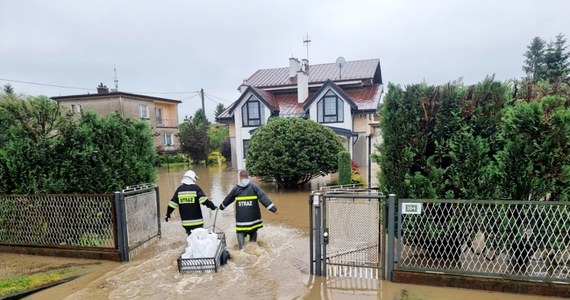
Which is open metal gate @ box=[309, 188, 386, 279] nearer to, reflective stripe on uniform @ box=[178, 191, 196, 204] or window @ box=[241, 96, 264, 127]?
reflective stripe on uniform @ box=[178, 191, 196, 204]

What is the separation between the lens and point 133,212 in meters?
5.86

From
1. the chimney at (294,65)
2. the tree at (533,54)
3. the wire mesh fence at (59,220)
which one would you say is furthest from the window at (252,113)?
the tree at (533,54)

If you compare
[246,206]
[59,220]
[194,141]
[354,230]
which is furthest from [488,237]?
[194,141]

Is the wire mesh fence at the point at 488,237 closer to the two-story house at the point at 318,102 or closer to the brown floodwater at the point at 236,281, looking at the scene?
the brown floodwater at the point at 236,281

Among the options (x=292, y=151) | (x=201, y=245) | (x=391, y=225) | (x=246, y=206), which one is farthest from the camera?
(x=292, y=151)

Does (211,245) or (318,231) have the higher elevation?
(318,231)

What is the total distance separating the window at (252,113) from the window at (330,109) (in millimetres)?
4238

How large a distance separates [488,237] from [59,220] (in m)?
7.07

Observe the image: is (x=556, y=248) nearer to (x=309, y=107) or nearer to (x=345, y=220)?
(x=345, y=220)

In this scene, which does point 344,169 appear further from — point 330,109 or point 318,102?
point 318,102

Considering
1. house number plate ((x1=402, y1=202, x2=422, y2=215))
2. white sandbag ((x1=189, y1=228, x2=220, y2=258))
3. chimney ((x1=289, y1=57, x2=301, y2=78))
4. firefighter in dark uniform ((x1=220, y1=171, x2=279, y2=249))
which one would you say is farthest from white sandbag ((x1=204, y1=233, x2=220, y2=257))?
chimney ((x1=289, y1=57, x2=301, y2=78))

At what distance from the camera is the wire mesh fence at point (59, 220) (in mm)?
5617

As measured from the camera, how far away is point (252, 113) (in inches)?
888

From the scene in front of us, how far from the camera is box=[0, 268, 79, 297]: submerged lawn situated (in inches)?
173
